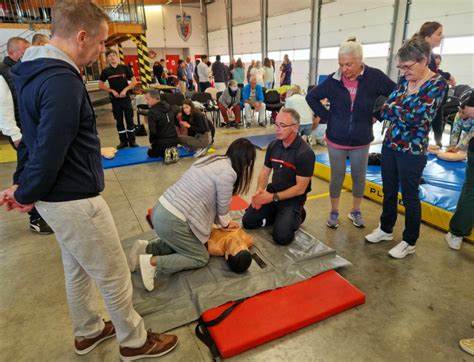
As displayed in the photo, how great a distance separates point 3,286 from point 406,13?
10228 millimetres

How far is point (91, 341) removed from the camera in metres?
1.85

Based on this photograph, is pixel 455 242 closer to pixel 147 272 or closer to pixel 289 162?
pixel 289 162

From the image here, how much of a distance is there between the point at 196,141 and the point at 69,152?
15.2ft

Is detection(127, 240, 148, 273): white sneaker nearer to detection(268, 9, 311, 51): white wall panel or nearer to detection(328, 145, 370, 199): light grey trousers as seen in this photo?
detection(328, 145, 370, 199): light grey trousers

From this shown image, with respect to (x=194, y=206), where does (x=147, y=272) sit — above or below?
below

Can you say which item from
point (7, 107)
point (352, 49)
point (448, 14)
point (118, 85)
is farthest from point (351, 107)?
point (448, 14)

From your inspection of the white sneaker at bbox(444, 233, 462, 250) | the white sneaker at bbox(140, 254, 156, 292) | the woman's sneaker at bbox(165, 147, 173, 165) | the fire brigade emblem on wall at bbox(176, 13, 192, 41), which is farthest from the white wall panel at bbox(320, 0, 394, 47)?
the fire brigade emblem on wall at bbox(176, 13, 192, 41)

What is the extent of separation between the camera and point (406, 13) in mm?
8523

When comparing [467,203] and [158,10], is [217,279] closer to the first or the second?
[467,203]

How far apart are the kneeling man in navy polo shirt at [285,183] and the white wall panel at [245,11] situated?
1417 centimetres

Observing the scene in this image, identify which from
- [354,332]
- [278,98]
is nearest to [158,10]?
[278,98]

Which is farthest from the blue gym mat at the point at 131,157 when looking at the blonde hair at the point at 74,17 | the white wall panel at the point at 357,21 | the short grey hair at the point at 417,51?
the white wall panel at the point at 357,21

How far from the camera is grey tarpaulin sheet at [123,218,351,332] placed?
6.79 ft

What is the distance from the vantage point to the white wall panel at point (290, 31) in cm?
1209
